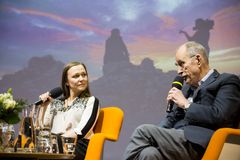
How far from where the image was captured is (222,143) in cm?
221

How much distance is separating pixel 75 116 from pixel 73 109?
0.06m

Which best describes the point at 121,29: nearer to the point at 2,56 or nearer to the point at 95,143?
the point at 2,56

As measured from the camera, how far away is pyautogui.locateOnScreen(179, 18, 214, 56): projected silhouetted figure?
4.34m

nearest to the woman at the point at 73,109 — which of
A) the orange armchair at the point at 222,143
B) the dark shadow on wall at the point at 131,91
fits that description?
the orange armchair at the point at 222,143

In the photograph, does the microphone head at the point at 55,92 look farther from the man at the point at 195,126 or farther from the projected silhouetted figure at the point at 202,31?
the projected silhouetted figure at the point at 202,31

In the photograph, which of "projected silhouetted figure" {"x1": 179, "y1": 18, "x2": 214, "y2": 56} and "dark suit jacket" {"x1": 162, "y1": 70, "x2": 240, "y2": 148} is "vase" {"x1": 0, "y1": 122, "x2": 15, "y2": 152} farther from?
"projected silhouetted figure" {"x1": 179, "y1": 18, "x2": 214, "y2": 56}

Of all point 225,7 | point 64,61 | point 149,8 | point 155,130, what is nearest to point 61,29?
point 64,61

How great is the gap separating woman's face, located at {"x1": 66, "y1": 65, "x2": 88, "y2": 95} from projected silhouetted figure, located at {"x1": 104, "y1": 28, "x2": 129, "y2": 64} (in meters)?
1.50

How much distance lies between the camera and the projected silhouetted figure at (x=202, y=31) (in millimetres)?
4340

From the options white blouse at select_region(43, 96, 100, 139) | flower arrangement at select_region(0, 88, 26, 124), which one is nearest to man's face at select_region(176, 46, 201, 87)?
white blouse at select_region(43, 96, 100, 139)

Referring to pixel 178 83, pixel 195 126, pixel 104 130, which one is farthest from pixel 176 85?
pixel 104 130

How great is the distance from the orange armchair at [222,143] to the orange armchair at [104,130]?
63cm

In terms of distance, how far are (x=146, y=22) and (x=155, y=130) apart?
242cm

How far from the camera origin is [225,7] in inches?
171
